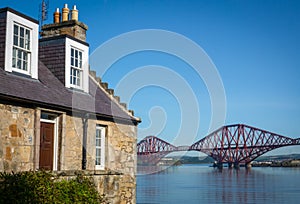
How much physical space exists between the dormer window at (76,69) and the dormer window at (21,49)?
2207mm

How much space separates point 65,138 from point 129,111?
450 centimetres

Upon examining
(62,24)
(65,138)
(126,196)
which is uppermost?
(62,24)

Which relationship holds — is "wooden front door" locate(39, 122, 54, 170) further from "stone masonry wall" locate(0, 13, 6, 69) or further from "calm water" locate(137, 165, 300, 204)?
"calm water" locate(137, 165, 300, 204)

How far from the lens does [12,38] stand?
11.8 metres

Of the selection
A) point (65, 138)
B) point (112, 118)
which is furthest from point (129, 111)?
point (65, 138)

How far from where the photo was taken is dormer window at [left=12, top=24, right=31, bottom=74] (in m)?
12.1

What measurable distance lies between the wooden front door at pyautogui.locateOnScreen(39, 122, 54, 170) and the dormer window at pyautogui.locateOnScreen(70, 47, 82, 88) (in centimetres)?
253

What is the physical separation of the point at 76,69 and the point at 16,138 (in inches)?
173

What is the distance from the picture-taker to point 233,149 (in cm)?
14888

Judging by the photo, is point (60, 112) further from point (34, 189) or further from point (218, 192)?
point (218, 192)

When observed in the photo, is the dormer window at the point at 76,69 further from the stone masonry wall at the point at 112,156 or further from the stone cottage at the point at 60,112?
the stone masonry wall at the point at 112,156

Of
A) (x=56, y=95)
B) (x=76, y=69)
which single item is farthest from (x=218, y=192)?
(x=56, y=95)

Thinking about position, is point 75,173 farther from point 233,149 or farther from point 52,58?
point 233,149

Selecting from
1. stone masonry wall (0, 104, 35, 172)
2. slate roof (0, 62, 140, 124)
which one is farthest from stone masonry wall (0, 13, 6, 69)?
stone masonry wall (0, 104, 35, 172)
